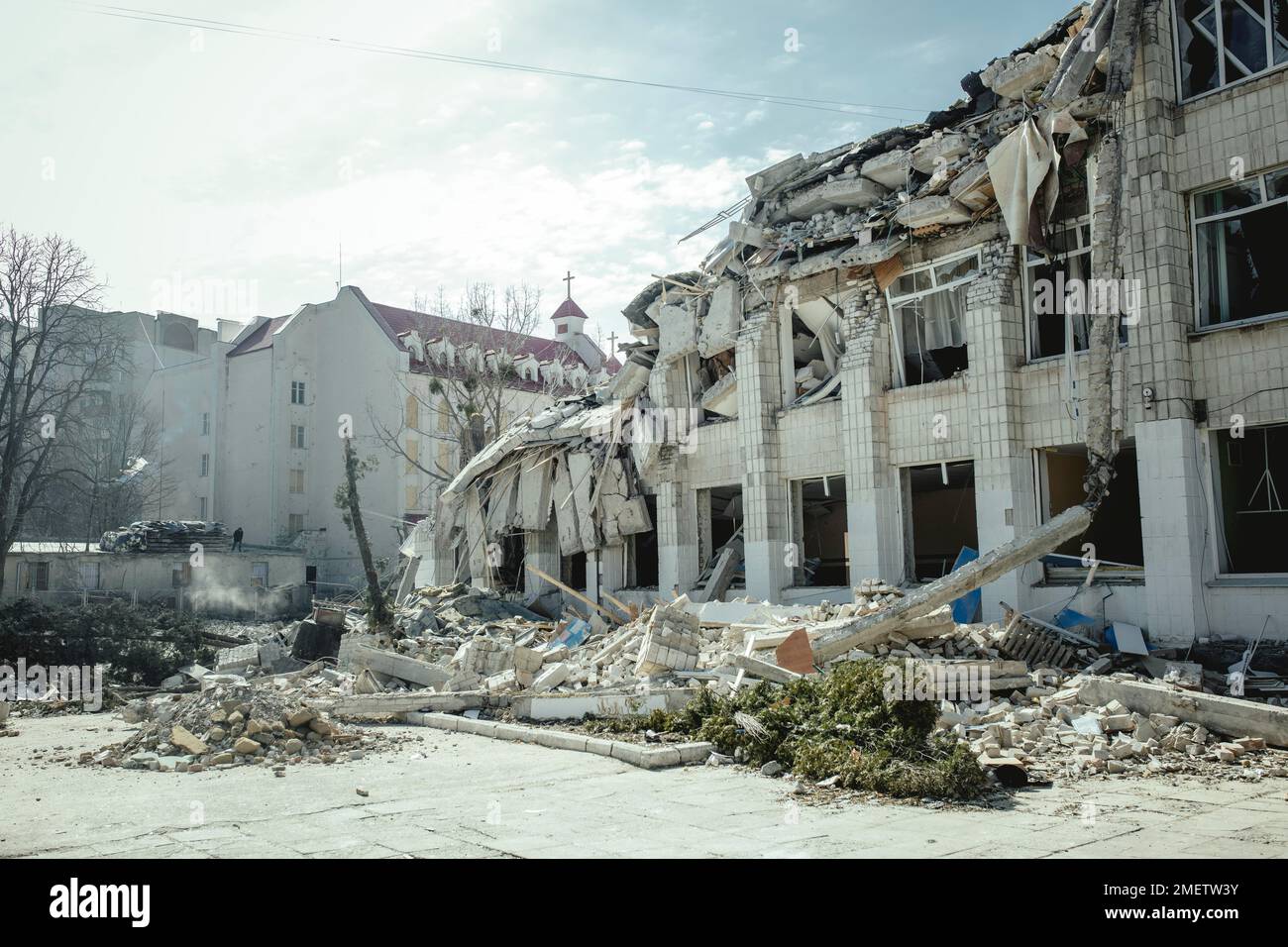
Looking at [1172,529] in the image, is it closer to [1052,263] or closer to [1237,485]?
[1237,485]

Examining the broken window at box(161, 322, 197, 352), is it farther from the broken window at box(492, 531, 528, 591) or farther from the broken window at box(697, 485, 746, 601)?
the broken window at box(697, 485, 746, 601)

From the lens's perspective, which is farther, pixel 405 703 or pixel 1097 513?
pixel 1097 513

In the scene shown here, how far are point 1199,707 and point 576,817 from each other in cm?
647

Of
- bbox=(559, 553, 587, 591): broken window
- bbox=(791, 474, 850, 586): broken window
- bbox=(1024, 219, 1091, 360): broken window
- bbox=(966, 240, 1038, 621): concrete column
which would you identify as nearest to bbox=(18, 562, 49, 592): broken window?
bbox=(559, 553, 587, 591): broken window

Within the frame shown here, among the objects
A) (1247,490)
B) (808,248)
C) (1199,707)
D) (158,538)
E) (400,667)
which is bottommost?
(400,667)

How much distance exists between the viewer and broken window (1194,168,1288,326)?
13.4 metres

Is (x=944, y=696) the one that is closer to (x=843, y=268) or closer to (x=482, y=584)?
(x=843, y=268)

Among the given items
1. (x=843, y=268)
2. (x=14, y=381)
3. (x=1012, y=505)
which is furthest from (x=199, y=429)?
(x=1012, y=505)

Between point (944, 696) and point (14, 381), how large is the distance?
28.8 meters

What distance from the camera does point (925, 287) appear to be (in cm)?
1772

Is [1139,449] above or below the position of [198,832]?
above

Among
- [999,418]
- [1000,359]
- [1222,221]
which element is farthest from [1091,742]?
[1222,221]

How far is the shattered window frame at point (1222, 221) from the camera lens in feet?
43.4

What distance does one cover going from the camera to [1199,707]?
396 inches
